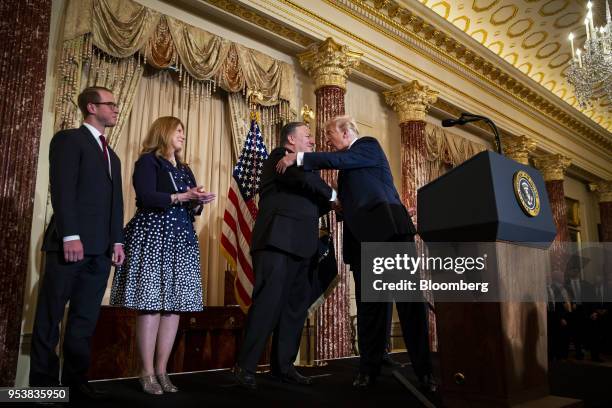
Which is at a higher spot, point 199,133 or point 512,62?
point 512,62

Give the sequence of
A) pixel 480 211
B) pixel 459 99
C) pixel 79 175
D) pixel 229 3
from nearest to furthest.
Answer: pixel 480 211, pixel 79 175, pixel 229 3, pixel 459 99

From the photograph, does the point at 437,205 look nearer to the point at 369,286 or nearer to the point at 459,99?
the point at 369,286

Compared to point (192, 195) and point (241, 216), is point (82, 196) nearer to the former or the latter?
point (192, 195)

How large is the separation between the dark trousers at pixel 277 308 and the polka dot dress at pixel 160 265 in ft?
1.17

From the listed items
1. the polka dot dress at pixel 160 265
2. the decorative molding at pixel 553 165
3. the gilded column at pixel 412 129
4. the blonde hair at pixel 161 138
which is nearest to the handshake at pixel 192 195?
the polka dot dress at pixel 160 265

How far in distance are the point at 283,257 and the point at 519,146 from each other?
8.56 metres

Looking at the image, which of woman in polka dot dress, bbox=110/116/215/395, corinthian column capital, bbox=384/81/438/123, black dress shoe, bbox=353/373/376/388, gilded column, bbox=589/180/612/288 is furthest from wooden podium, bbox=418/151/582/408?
gilded column, bbox=589/180/612/288

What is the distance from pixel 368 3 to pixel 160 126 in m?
4.80

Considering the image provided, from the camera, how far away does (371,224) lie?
269 cm

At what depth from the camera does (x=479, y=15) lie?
8172mm

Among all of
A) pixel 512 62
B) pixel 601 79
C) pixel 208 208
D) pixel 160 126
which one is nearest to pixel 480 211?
pixel 160 126

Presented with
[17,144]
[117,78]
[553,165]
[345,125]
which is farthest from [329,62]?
[553,165]

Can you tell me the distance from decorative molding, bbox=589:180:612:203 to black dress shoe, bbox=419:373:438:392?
13.5 metres

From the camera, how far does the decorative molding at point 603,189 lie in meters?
13.5
